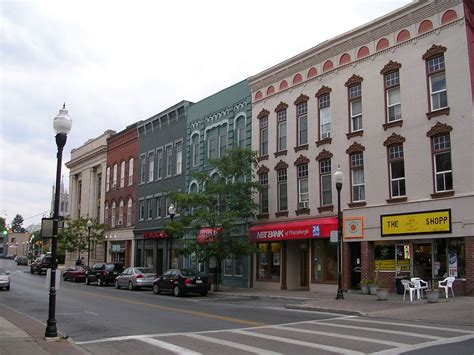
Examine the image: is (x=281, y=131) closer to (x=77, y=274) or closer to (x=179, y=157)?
(x=179, y=157)

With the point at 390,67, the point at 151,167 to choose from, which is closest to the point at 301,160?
the point at 390,67

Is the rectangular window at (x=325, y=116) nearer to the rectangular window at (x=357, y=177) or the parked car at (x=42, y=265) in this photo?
the rectangular window at (x=357, y=177)

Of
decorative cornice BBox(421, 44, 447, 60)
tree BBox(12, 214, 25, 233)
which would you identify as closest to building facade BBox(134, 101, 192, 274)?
decorative cornice BBox(421, 44, 447, 60)

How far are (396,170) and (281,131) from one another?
885 cm

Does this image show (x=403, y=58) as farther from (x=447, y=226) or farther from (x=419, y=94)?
(x=447, y=226)

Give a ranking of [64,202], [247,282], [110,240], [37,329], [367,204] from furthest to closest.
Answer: [64,202], [110,240], [247,282], [367,204], [37,329]

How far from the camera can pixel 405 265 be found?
74.1 feet

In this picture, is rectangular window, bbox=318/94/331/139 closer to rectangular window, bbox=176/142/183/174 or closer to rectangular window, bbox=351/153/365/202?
rectangular window, bbox=351/153/365/202

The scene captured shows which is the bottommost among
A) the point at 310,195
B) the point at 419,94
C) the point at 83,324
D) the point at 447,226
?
the point at 83,324

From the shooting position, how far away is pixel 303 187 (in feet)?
93.1

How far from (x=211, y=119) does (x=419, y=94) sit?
17.3m

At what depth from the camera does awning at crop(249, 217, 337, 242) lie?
83.4ft

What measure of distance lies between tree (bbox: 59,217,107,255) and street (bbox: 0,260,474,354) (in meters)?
33.4

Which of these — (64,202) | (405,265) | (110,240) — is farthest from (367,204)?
(64,202)
